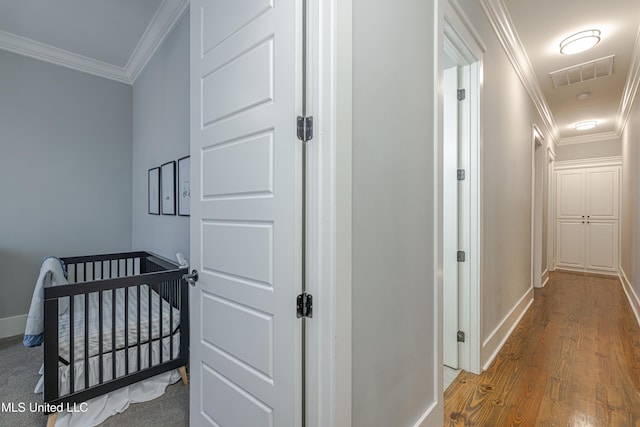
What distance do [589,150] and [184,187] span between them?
6964 millimetres

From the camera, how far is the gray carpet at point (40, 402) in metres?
1.71

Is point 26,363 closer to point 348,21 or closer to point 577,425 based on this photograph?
point 348,21

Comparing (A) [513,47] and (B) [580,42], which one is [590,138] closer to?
(B) [580,42]

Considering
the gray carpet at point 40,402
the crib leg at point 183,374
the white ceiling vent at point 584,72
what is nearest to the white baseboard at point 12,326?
the gray carpet at point 40,402

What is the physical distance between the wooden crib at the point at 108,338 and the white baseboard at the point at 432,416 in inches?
60.7

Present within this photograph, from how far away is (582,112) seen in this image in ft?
15.0

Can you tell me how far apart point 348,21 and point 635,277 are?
4376 mm

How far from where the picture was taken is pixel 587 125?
5020mm

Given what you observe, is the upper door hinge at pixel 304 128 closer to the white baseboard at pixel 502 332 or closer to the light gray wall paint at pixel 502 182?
the light gray wall paint at pixel 502 182

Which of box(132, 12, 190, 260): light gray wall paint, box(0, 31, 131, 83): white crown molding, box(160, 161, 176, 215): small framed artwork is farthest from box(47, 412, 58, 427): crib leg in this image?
box(0, 31, 131, 83): white crown molding

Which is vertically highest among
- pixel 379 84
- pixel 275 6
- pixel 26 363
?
pixel 275 6

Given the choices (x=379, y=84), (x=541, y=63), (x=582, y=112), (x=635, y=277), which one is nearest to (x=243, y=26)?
(x=379, y=84)

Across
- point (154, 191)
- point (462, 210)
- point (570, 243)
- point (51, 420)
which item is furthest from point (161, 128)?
point (570, 243)

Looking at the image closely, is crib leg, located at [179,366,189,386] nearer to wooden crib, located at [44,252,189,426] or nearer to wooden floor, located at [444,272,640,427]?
wooden crib, located at [44,252,189,426]
